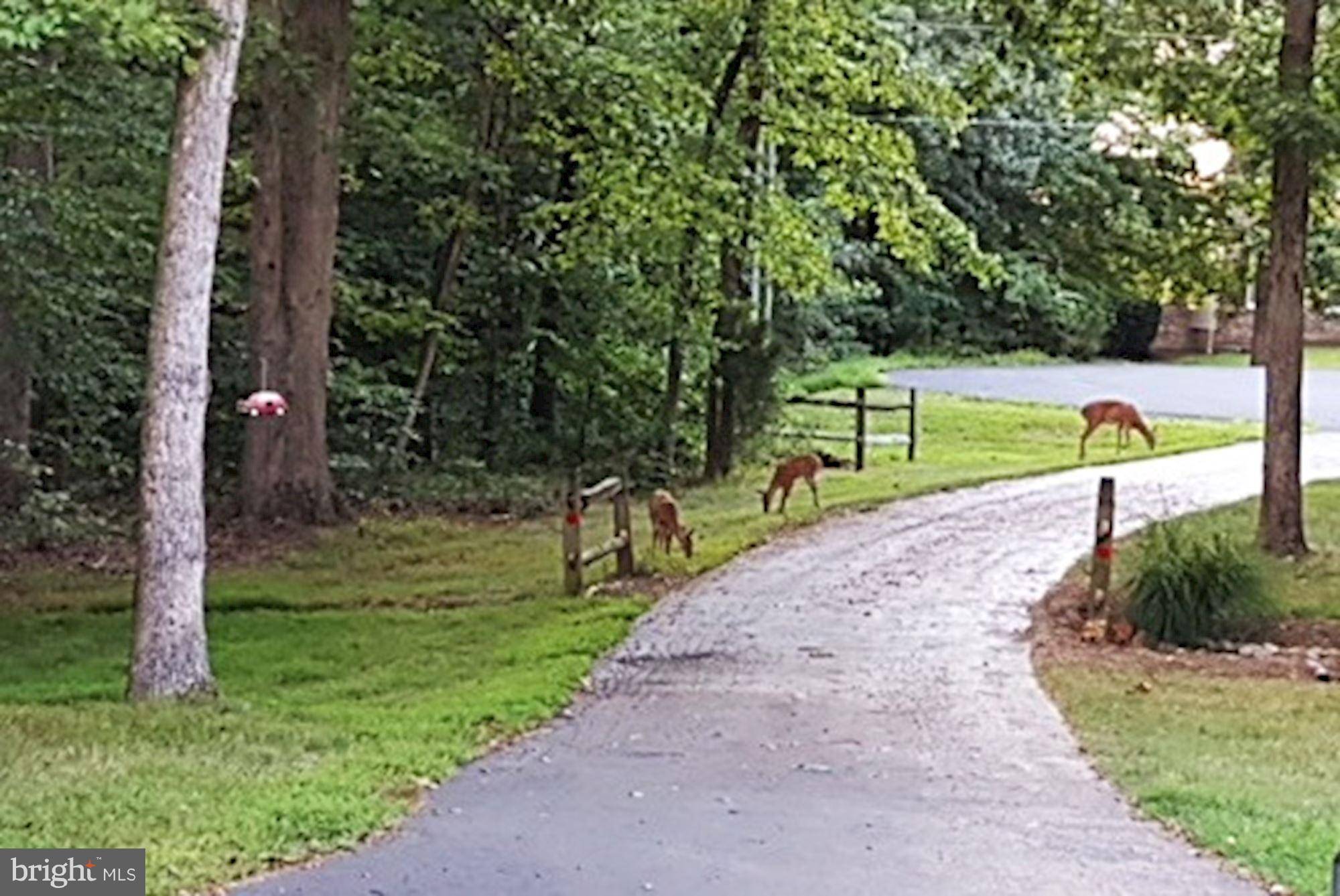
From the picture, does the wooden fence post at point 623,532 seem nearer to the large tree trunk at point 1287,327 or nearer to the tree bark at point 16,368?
the tree bark at point 16,368

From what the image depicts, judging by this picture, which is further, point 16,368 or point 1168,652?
point 16,368

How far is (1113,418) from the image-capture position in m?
25.2

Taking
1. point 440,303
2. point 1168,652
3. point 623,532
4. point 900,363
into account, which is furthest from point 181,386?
point 900,363

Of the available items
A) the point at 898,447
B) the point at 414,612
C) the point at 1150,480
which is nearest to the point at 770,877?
the point at 414,612

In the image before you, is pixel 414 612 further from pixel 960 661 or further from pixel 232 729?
pixel 232 729

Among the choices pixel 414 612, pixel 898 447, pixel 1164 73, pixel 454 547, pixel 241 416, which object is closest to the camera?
pixel 414 612

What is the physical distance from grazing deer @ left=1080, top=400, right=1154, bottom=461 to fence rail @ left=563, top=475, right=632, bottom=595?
11320 millimetres

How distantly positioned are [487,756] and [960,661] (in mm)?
3712

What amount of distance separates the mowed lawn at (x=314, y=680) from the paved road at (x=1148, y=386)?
10859mm

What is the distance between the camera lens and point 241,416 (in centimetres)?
1908

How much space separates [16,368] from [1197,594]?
9.93 meters

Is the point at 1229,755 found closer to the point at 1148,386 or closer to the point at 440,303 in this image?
the point at 440,303

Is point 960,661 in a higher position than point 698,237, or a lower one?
lower

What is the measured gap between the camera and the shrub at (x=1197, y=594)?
491 inches
